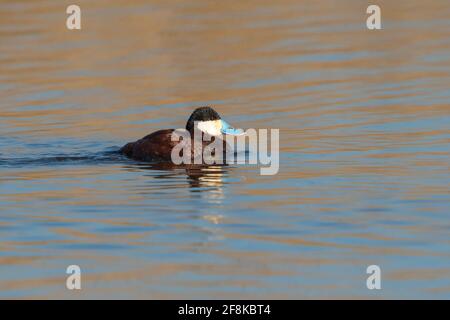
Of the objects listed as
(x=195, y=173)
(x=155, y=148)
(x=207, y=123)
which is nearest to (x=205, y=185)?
(x=195, y=173)

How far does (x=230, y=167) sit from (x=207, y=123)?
1219 millimetres

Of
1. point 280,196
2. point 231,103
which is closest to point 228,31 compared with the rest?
point 231,103

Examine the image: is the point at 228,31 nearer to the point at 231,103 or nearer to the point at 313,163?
the point at 231,103

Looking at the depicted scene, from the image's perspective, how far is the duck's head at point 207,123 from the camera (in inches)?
553

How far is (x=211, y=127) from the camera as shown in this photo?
1413 cm

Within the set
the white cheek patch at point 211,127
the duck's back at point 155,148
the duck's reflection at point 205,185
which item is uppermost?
the white cheek patch at point 211,127

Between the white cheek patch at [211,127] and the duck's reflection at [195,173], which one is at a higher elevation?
the white cheek patch at [211,127]

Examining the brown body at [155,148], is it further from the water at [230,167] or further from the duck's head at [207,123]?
the duck's head at [207,123]

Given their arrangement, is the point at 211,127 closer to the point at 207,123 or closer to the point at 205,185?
the point at 207,123

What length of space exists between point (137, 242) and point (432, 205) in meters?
2.62

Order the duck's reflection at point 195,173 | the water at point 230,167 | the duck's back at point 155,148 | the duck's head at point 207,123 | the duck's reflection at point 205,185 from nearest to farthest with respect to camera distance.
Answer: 1. the water at point 230,167
2. the duck's reflection at point 205,185
3. the duck's reflection at point 195,173
4. the duck's back at point 155,148
5. the duck's head at point 207,123

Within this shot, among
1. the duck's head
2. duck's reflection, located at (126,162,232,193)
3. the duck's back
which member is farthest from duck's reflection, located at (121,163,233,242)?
the duck's head

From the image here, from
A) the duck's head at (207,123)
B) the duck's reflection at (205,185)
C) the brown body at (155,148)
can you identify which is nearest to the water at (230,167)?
the duck's reflection at (205,185)

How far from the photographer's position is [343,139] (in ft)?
45.8
